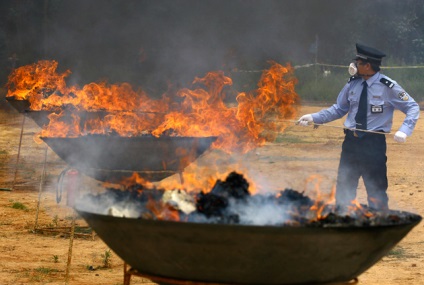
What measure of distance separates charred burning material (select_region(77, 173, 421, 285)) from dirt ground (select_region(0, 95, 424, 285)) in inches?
45.6

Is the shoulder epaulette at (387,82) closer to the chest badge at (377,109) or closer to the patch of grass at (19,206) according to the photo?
the chest badge at (377,109)

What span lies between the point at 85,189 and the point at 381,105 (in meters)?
5.19

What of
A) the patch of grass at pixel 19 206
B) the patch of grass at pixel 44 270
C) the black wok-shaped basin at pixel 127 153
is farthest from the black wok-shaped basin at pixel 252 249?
the patch of grass at pixel 19 206

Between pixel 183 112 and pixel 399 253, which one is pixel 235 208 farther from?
pixel 399 253

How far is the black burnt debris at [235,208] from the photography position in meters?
4.28

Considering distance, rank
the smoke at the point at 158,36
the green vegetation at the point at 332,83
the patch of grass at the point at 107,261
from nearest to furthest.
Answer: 1. the patch of grass at the point at 107,261
2. the smoke at the point at 158,36
3. the green vegetation at the point at 332,83

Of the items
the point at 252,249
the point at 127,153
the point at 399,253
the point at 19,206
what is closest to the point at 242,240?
the point at 252,249

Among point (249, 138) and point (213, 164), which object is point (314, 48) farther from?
point (249, 138)

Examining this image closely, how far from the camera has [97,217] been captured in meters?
4.28

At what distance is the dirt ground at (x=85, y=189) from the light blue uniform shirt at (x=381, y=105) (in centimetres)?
92

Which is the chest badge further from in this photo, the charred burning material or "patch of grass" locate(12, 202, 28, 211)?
"patch of grass" locate(12, 202, 28, 211)

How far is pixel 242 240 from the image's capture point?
3916 mm

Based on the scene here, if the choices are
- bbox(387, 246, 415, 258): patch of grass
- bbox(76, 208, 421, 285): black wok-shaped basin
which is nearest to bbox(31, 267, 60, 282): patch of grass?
bbox(76, 208, 421, 285): black wok-shaped basin

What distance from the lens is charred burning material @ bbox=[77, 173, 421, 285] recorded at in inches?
154
